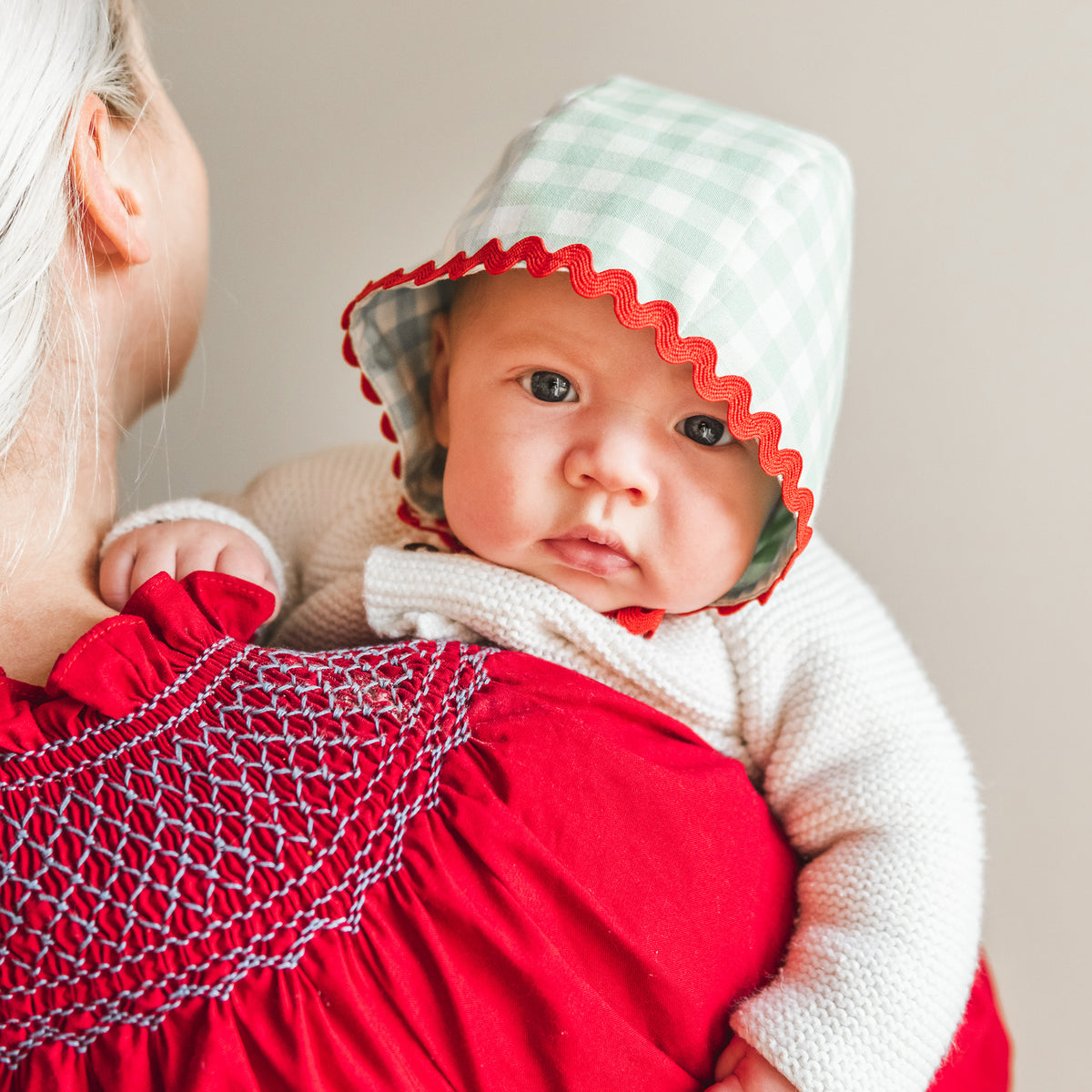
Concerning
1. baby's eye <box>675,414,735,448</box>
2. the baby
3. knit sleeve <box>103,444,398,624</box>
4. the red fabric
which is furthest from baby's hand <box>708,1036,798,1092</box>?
knit sleeve <box>103,444,398,624</box>

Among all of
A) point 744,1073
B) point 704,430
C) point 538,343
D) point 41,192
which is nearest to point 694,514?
point 704,430

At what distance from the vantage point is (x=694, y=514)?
2.54 feet

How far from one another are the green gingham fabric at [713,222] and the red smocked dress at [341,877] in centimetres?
28

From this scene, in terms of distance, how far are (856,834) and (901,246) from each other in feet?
2.13

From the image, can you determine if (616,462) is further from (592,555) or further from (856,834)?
(856,834)

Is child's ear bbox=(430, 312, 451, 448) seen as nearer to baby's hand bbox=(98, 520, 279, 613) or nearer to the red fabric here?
baby's hand bbox=(98, 520, 279, 613)

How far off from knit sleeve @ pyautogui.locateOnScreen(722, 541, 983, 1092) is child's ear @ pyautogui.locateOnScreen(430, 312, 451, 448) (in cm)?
31

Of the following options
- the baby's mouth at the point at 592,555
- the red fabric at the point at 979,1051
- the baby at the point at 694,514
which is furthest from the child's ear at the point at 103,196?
the red fabric at the point at 979,1051

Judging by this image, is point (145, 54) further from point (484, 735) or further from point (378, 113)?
point (484, 735)

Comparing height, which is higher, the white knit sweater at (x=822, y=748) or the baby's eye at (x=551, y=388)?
the baby's eye at (x=551, y=388)

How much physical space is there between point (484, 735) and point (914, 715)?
1.34 feet

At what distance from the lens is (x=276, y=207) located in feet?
3.93

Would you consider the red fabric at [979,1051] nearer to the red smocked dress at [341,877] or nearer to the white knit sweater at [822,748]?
the white knit sweater at [822,748]

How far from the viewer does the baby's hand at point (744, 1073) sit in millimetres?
698
